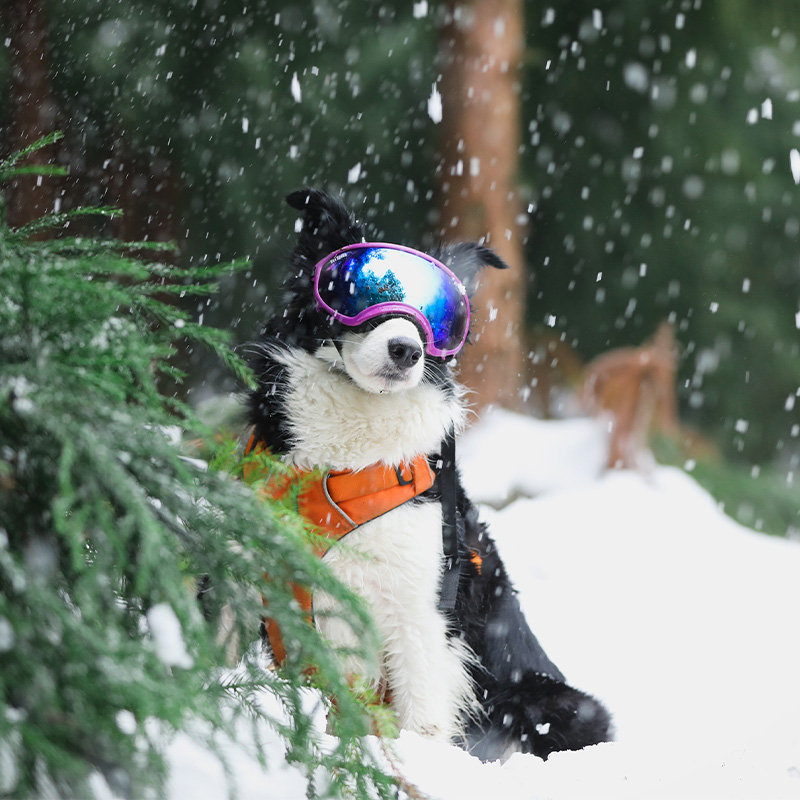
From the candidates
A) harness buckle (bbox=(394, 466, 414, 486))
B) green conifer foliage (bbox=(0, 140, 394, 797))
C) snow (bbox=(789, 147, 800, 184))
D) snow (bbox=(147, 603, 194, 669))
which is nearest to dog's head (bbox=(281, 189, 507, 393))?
harness buckle (bbox=(394, 466, 414, 486))

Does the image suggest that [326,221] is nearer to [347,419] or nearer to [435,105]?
[347,419]

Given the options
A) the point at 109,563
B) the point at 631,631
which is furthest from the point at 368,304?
the point at 631,631

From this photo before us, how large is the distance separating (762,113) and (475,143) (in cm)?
349

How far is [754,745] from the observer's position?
230cm

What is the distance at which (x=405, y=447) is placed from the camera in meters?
2.46

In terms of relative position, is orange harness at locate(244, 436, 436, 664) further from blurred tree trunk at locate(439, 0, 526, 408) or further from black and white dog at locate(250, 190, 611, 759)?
blurred tree trunk at locate(439, 0, 526, 408)

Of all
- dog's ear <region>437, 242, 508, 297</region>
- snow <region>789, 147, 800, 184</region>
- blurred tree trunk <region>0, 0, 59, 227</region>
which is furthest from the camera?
snow <region>789, 147, 800, 184</region>

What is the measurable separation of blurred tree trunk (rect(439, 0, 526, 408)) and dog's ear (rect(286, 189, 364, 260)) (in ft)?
13.8

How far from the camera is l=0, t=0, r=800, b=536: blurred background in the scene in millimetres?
6668

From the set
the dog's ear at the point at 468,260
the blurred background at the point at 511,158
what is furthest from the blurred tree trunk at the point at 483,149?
the dog's ear at the point at 468,260

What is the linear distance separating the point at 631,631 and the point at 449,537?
7.40 ft

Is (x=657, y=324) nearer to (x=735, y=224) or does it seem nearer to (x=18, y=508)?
(x=735, y=224)

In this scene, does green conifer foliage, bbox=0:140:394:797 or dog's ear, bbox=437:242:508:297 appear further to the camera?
dog's ear, bbox=437:242:508:297

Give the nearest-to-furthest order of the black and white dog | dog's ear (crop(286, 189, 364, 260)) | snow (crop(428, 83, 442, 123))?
the black and white dog < dog's ear (crop(286, 189, 364, 260)) < snow (crop(428, 83, 442, 123))
